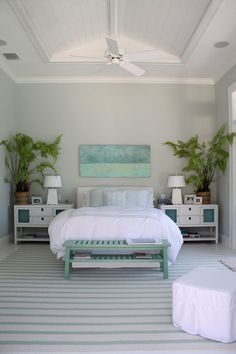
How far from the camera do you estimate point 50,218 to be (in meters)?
6.32

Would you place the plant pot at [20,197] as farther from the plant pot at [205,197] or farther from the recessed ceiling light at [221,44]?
the recessed ceiling light at [221,44]

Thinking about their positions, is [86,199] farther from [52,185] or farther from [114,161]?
[114,161]

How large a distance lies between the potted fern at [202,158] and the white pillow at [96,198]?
1860mm

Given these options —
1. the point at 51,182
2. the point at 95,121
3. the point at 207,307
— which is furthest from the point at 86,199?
the point at 207,307

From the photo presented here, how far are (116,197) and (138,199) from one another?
417mm

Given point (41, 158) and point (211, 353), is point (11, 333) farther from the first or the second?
point (41, 158)

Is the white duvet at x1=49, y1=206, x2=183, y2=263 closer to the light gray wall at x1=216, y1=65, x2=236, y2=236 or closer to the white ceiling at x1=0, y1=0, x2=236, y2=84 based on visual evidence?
the light gray wall at x1=216, y1=65, x2=236, y2=236

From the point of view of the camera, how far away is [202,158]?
22.1 feet

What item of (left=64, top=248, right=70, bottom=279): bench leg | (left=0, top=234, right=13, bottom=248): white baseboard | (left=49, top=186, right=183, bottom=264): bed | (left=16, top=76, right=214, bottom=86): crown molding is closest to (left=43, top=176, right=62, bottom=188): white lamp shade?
(left=0, top=234, right=13, bottom=248): white baseboard

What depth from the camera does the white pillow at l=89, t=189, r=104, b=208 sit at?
6.13 m

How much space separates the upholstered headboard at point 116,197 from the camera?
593 centimetres

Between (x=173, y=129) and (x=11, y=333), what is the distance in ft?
17.5

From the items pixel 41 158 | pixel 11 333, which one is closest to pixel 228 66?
pixel 41 158

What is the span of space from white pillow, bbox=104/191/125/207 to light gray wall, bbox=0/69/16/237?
2009 millimetres
